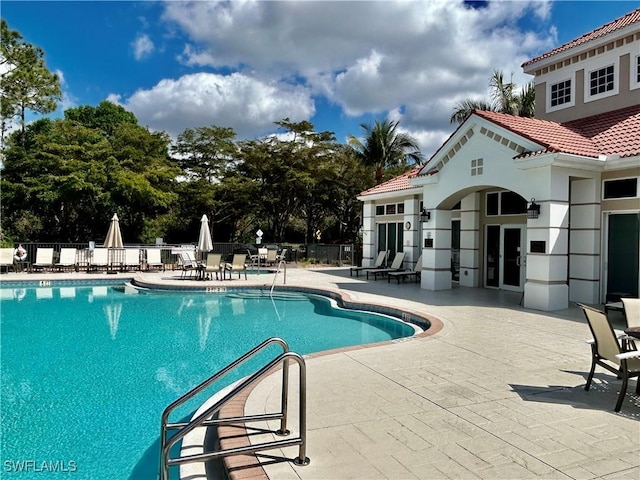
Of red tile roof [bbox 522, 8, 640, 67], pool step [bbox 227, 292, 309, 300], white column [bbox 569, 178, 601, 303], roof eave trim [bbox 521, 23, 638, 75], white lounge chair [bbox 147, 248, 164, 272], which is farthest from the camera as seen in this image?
white lounge chair [bbox 147, 248, 164, 272]

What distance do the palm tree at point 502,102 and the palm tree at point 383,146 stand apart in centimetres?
331

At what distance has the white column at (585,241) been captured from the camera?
11.4 meters

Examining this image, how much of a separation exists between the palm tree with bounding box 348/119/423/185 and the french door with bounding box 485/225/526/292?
45.0ft

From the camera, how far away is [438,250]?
1456cm

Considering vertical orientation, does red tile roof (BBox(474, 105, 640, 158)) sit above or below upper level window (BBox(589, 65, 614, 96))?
below

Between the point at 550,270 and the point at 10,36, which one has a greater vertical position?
the point at 10,36

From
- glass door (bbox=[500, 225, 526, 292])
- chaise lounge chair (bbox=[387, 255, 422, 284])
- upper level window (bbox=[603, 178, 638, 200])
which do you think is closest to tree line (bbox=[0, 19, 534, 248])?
chaise lounge chair (bbox=[387, 255, 422, 284])

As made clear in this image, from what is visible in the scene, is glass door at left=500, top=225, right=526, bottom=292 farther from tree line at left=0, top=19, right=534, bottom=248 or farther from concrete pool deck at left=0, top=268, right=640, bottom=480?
tree line at left=0, top=19, right=534, bottom=248

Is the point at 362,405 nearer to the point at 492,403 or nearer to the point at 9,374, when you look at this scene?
the point at 492,403

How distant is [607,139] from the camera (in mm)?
11969

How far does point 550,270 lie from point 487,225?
449 cm

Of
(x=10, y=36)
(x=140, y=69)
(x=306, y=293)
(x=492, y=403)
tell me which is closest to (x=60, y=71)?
(x=10, y=36)

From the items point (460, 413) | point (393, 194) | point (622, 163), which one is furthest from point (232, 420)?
point (393, 194)

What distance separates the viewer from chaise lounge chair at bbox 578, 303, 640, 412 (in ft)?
14.7
